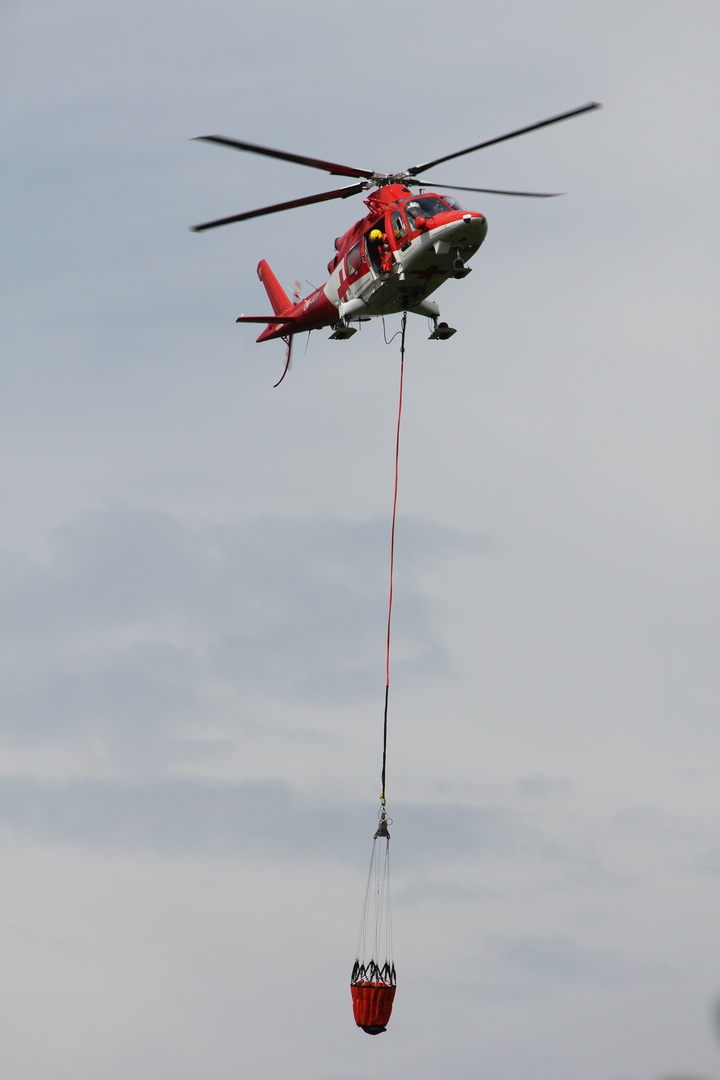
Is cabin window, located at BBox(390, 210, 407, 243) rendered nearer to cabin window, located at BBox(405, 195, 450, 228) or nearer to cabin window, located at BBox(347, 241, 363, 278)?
cabin window, located at BBox(405, 195, 450, 228)

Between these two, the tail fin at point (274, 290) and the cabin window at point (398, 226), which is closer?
the cabin window at point (398, 226)

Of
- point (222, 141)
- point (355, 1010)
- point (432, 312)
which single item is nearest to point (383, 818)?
point (355, 1010)

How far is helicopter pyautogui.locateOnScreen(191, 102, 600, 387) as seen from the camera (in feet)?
137

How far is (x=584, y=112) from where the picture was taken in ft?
129

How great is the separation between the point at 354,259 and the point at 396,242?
2.12 m

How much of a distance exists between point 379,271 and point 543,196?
3987mm

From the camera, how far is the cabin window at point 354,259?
44656mm

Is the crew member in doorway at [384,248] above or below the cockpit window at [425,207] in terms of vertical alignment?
below

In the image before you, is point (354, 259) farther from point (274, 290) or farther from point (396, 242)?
point (274, 290)

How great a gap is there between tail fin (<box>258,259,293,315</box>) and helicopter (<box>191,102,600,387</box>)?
5558 millimetres

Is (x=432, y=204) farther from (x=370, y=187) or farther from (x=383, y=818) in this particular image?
(x=383, y=818)

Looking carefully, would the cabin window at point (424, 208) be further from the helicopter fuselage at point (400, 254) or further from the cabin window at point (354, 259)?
the cabin window at point (354, 259)

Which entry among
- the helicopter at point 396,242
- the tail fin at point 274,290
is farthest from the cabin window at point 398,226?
the tail fin at point 274,290

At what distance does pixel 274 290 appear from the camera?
53812 mm
